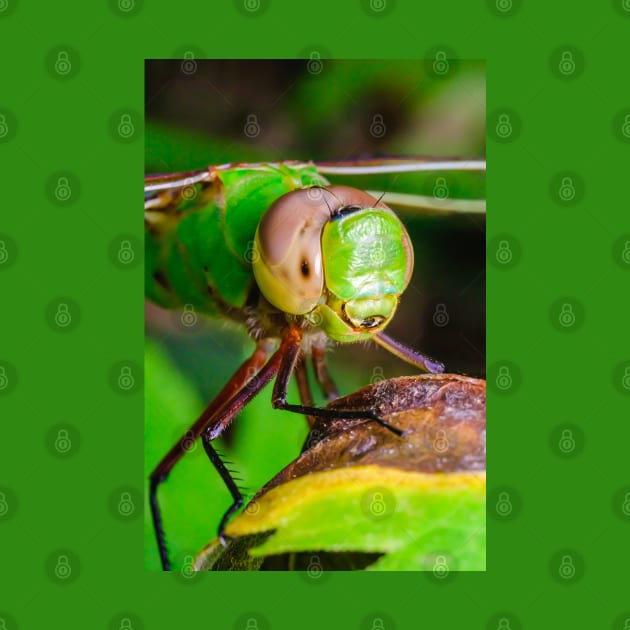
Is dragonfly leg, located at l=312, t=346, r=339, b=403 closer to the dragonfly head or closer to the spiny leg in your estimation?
the spiny leg

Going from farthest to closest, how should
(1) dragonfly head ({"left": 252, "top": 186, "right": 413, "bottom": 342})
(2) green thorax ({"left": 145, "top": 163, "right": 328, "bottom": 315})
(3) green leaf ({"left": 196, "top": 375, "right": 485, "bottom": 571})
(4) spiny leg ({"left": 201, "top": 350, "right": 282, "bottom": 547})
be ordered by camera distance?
(2) green thorax ({"left": 145, "top": 163, "right": 328, "bottom": 315})
(4) spiny leg ({"left": 201, "top": 350, "right": 282, "bottom": 547})
(1) dragonfly head ({"left": 252, "top": 186, "right": 413, "bottom": 342})
(3) green leaf ({"left": 196, "top": 375, "right": 485, "bottom": 571})

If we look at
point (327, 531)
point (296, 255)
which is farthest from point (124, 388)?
point (327, 531)

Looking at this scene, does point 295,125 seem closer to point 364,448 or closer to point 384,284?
point 384,284

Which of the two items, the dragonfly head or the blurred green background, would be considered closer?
the dragonfly head

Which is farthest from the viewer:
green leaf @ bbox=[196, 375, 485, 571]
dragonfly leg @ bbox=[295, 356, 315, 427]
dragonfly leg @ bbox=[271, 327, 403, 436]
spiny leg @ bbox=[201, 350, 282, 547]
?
dragonfly leg @ bbox=[295, 356, 315, 427]

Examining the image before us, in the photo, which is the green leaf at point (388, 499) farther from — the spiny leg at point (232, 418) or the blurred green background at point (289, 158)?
the blurred green background at point (289, 158)

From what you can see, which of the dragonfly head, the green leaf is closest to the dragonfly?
the dragonfly head

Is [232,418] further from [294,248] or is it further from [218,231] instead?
[218,231]
